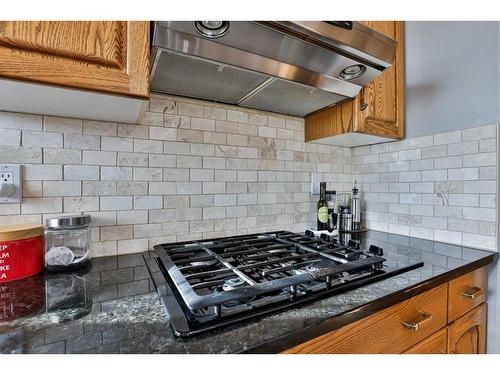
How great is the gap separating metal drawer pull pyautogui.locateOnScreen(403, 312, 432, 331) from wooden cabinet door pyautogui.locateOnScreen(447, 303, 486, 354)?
0.71ft

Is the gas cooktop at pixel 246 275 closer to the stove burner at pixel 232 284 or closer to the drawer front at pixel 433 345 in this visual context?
the stove burner at pixel 232 284

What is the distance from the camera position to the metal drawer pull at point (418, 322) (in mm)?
672

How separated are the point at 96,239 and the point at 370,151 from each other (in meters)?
1.49

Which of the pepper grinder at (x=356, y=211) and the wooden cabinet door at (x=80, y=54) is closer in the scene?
the wooden cabinet door at (x=80, y=54)

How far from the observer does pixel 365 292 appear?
64cm

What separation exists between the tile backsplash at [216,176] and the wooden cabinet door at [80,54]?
13.9 inches

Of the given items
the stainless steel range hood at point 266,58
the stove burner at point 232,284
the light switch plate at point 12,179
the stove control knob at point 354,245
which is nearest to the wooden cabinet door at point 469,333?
the stove control knob at point 354,245

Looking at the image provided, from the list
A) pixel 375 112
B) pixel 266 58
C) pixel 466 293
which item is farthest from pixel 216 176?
pixel 466 293

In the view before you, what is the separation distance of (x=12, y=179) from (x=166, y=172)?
1.59ft

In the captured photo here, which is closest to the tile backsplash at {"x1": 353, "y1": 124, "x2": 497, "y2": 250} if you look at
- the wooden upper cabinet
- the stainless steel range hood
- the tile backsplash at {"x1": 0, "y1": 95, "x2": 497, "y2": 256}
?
the tile backsplash at {"x1": 0, "y1": 95, "x2": 497, "y2": 256}

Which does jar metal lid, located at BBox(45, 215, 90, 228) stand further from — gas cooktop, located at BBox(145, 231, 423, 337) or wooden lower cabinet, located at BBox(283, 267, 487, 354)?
wooden lower cabinet, located at BBox(283, 267, 487, 354)

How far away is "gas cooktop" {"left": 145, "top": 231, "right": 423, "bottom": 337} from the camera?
0.52m
